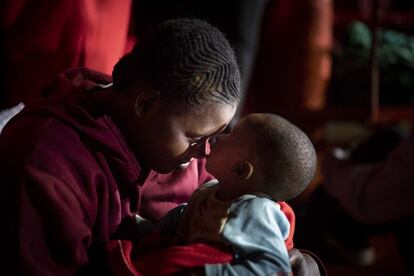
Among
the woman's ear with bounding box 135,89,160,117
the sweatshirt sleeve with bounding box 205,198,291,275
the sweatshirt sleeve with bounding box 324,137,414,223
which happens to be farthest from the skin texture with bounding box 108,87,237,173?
the sweatshirt sleeve with bounding box 324,137,414,223

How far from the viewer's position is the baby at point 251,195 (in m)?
1.04

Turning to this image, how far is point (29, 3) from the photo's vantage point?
6.15 feet

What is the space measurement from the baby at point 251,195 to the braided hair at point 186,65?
0.31 feet

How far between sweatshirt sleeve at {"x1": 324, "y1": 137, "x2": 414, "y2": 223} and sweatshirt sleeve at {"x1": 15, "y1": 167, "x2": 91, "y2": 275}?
4.06 ft

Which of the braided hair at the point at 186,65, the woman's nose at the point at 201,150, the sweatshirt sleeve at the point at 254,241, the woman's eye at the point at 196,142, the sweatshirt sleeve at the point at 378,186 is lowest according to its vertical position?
the sweatshirt sleeve at the point at 378,186

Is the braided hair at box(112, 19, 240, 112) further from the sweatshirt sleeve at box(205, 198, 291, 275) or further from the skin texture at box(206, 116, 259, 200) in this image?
the sweatshirt sleeve at box(205, 198, 291, 275)

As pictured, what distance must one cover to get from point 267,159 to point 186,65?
8.9 inches

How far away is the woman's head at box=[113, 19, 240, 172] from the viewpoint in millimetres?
1109

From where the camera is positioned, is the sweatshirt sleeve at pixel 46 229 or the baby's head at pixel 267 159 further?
the baby's head at pixel 267 159

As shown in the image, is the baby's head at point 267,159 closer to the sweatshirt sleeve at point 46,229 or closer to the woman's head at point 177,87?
the woman's head at point 177,87

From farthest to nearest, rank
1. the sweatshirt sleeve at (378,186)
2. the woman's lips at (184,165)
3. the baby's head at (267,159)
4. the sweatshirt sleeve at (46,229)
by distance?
the sweatshirt sleeve at (378,186) < the woman's lips at (184,165) < the baby's head at (267,159) < the sweatshirt sleeve at (46,229)

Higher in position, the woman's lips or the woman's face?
the woman's face

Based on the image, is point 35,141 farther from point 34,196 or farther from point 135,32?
point 135,32

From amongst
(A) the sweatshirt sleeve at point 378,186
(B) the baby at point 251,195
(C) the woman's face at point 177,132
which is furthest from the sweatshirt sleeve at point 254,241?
(A) the sweatshirt sleeve at point 378,186
